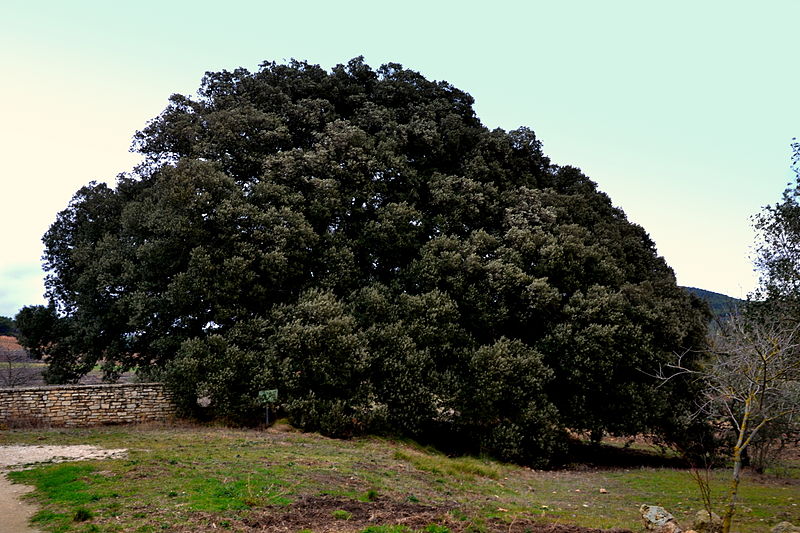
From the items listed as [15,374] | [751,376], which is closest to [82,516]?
[751,376]

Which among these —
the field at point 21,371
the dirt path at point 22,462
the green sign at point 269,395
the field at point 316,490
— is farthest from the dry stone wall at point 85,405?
the field at point 21,371

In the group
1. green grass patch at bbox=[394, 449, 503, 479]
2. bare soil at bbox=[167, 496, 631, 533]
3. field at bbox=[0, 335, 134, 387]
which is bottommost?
green grass patch at bbox=[394, 449, 503, 479]

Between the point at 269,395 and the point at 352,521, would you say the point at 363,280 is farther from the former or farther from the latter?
the point at 352,521

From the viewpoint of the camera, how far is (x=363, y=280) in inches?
1064

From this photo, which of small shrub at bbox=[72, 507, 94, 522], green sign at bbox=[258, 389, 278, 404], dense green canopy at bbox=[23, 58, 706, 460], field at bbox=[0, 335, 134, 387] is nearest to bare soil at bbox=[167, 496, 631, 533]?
small shrub at bbox=[72, 507, 94, 522]

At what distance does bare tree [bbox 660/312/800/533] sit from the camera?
1005 centimetres

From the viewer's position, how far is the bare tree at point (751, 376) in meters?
10.0

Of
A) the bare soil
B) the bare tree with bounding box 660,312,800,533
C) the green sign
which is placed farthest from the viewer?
the green sign

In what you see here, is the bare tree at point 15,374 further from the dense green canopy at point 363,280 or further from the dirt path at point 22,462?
the dirt path at point 22,462

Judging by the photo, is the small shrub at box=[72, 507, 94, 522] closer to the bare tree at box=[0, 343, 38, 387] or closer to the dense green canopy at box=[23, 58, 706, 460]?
the dense green canopy at box=[23, 58, 706, 460]

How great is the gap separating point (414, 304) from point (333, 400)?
5319 millimetres

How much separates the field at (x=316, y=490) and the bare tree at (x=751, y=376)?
252cm

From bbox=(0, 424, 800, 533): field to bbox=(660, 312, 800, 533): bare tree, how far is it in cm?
252

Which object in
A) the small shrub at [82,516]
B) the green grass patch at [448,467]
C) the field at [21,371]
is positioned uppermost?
the field at [21,371]
